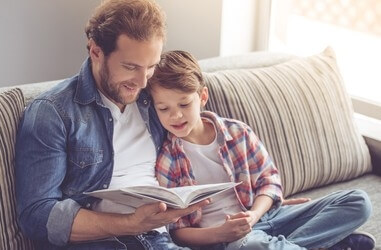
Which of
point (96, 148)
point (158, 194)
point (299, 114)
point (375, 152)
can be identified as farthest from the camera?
point (375, 152)

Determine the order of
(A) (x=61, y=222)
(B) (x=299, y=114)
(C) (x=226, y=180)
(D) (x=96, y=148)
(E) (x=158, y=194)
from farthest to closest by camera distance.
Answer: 1. (B) (x=299, y=114)
2. (C) (x=226, y=180)
3. (D) (x=96, y=148)
4. (A) (x=61, y=222)
5. (E) (x=158, y=194)

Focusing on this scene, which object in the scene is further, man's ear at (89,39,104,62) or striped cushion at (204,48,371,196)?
striped cushion at (204,48,371,196)

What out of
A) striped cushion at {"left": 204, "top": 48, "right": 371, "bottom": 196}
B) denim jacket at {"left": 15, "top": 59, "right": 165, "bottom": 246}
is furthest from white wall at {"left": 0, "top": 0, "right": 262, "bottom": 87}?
denim jacket at {"left": 15, "top": 59, "right": 165, "bottom": 246}

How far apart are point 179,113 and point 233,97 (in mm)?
424

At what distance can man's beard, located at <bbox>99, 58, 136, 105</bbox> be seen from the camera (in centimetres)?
175

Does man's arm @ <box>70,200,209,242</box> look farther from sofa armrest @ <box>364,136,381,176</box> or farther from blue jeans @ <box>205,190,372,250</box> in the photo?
sofa armrest @ <box>364,136,381,176</box>

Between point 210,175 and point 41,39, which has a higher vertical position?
point 41,39

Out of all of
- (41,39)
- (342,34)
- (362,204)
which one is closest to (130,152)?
(362,204)

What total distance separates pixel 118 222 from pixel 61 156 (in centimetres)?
23

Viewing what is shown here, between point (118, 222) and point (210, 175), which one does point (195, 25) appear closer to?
point (210, 175)

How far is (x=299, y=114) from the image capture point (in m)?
2.34

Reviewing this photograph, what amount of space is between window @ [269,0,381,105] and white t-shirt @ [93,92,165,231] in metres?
1.35

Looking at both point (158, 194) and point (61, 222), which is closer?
point (158, 194)

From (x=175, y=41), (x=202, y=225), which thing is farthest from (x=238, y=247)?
(x=175, y=41)
